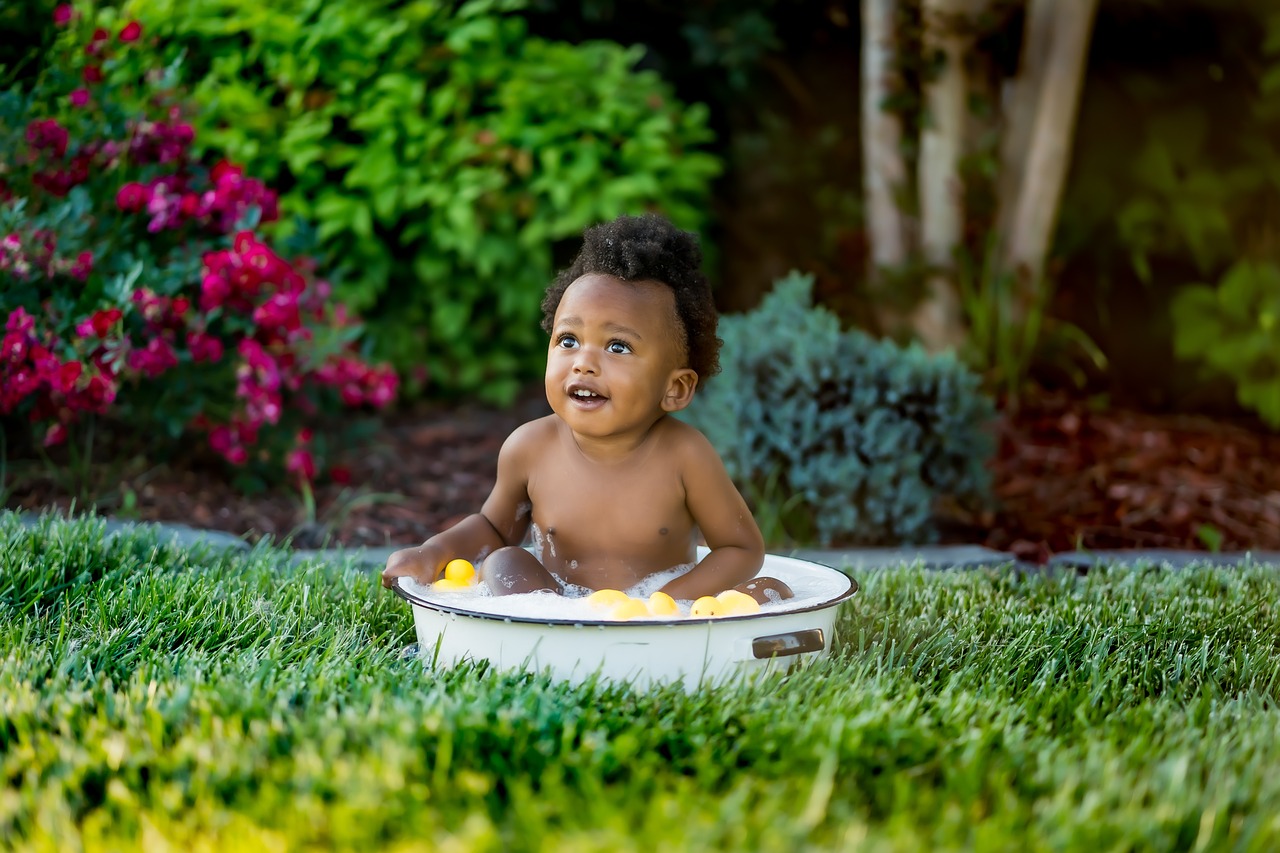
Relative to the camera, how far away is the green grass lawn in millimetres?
1455

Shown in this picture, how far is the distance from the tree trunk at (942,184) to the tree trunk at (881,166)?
10 cm

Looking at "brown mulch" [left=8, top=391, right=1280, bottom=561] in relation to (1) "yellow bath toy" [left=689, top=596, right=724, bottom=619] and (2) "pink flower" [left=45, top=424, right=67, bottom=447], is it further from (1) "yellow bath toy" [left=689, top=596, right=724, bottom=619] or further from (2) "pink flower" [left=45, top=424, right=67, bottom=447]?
(1) "yellow bath toy" [left=689, top=596, right=724, bottom=619]

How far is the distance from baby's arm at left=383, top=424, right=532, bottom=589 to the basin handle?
0.64 m

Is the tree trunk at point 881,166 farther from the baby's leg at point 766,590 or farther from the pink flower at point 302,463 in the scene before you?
the baby's leg at point 766,590

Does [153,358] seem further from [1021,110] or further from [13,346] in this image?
[1021,110]

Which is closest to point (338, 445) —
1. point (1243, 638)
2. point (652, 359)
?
point (652, 359)

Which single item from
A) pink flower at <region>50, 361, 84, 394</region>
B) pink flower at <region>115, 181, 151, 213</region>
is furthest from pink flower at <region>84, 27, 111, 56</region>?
pink flower at <region>50, 361, 84, 394</region>

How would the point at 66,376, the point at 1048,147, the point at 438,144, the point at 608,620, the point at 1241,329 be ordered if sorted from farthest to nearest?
the point at 1241,329, the point at 438,144, the point at 1048,147, the point at 66,376, the point at 608,620

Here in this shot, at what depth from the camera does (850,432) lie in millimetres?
3576

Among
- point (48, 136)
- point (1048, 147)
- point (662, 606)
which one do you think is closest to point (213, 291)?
→ point (48, 136)

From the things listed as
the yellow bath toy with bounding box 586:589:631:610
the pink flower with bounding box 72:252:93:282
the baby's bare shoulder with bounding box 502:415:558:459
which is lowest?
the yellow bath toy with bounding box 586:589:631:610

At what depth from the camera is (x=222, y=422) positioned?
3.85 meters

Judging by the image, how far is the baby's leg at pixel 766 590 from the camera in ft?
7.14

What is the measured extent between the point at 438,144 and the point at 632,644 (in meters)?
3.24
